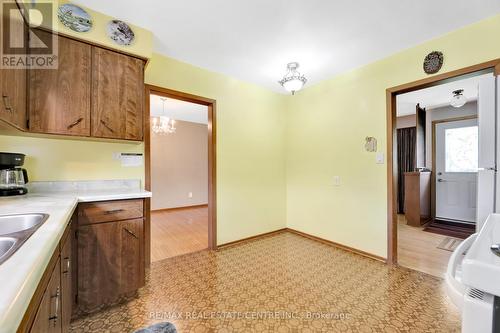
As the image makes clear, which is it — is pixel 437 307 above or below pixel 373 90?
below

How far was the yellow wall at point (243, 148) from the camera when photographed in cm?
280

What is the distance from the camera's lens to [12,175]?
162cm

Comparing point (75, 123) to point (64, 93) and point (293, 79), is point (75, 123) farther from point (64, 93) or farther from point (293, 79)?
point (293, 79)

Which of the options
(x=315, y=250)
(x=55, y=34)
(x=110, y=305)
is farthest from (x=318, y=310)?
(x=55, y=34)

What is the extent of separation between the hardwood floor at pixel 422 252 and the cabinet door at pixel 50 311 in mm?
3005

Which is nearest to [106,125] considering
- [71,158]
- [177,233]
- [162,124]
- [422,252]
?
[71,158]

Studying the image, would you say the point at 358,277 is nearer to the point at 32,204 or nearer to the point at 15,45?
the point at 32,204

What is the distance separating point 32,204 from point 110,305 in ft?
3.31

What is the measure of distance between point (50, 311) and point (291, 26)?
96.3 inches

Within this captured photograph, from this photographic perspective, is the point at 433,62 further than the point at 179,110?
No

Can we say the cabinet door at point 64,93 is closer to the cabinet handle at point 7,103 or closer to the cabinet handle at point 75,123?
the cabinet handle at point 75,123

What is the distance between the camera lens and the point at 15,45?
1354 mm

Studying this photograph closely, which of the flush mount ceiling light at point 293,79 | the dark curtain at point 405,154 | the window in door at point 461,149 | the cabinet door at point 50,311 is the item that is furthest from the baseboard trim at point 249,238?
the window in door at point 461,149

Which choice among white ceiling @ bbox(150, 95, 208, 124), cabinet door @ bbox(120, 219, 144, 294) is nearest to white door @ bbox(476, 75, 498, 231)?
cabinet door @ bbox(120, 219, 144, 294)
